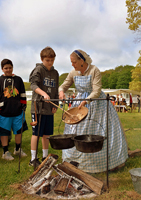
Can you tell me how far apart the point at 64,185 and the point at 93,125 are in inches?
40.8

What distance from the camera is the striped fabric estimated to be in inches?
120

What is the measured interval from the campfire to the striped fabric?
0.37m

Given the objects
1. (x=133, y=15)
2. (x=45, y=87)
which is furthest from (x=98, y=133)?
(x=133, y=15)

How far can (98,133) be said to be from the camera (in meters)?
3.08

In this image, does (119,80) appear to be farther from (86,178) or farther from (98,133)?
(86,178)

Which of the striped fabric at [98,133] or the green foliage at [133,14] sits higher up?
the green foliage at [133,14]

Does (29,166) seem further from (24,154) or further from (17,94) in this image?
(17,94)

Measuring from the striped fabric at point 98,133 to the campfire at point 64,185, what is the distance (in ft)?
1.21

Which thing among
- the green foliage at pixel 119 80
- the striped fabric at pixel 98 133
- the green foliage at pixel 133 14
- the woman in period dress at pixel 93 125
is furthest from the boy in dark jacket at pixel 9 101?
the green foliage at pixel 119 80

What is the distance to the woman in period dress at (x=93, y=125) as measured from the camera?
3.02 m

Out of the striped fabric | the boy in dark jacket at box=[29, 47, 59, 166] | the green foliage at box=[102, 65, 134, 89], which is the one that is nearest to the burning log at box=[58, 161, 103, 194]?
the striped fabric

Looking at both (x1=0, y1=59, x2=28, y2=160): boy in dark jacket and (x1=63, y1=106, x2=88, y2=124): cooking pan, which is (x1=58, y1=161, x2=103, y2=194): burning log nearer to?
(x1=63, y1=106, x2=88, y2=124): cooking pan

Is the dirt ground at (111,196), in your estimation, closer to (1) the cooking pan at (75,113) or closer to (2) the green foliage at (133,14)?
(1) the cooking pan at (75,113)

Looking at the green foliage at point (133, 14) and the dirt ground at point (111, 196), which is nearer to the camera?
the dirt ground at point (111, 196)
